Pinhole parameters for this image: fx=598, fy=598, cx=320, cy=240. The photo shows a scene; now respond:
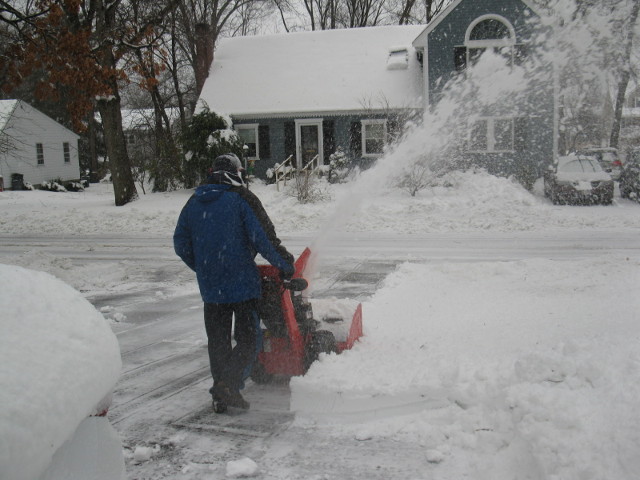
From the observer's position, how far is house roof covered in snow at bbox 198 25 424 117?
26172 millimetres

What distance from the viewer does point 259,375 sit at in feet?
15.3

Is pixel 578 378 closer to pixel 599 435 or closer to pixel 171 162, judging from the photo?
pixel 599 435

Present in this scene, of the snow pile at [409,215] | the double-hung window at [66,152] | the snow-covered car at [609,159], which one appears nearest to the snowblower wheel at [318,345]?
the snow pile at [409,215]

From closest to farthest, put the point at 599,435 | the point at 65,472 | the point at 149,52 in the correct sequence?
the point at 65,472, the point at 599,435, the point at 149,52

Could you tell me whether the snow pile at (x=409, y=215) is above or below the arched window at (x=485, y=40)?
below

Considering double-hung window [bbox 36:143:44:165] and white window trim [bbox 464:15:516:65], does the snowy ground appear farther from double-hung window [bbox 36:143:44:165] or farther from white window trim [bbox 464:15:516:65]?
double-hung window [bbox 36:143:44:165]

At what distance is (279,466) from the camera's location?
3443 mm

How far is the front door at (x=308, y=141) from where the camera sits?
88.8 feet

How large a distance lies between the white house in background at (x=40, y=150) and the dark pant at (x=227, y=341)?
3689 centimetres

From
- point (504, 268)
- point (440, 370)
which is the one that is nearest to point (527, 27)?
point (504, 268)

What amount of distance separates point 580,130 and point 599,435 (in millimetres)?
26915

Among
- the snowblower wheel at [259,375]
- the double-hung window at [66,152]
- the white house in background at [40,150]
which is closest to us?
the snowblower wheel at [259,375]

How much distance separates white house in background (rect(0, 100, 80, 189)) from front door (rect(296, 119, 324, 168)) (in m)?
19.4

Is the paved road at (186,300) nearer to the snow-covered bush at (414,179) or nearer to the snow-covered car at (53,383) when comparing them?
the snow-covered car at (53,383)
